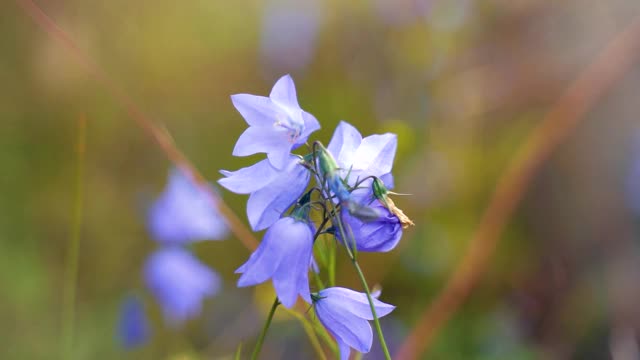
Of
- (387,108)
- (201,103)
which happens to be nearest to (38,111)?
(201,103)

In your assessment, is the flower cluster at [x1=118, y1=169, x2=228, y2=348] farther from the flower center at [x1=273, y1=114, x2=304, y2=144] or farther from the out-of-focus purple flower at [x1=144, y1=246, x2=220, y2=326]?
the flower center at [x1=273, y1=114, x2=304, y2=144]

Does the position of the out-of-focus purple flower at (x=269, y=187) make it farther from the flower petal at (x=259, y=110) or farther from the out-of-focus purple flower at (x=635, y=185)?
the out-of-focus purple flower at (x=635, y=185)

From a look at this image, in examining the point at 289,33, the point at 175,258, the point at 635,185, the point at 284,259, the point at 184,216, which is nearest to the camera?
the point at 284,259

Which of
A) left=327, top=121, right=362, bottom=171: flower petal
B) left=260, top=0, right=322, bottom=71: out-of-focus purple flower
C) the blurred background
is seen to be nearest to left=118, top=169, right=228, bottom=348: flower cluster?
the blurred background

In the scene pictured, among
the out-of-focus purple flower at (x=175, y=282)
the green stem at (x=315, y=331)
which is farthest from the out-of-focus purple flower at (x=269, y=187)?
the out-of-focus purple flower at (x=175, y=282)

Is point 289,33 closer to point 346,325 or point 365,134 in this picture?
point 365,134

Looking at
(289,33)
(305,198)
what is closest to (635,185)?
(289,33)
